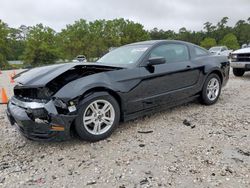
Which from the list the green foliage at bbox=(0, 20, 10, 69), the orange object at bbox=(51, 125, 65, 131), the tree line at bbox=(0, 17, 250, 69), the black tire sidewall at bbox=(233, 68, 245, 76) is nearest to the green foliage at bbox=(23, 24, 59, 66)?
the tree line at bbox=(0, 17, 250, 69)

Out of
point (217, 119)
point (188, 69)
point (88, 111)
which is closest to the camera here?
point (88, 111)

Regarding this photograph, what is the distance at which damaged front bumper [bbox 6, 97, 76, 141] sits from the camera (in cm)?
293

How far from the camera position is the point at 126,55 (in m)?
4.23

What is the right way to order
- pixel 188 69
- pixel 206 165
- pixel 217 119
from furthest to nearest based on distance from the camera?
pixel 188 69 → pixel 217 119 → pixel 206 165

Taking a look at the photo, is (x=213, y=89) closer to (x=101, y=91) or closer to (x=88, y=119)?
(x=101, y=91)

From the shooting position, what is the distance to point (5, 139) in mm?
3562

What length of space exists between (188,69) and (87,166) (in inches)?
107

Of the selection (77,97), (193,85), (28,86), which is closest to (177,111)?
(193,85)

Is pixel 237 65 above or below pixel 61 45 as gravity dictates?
below

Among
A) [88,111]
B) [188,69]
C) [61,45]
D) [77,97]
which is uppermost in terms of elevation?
[61,45]

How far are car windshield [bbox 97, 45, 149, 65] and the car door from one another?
8.2 inches

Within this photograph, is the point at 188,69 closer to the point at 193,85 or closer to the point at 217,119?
the point at 193,85

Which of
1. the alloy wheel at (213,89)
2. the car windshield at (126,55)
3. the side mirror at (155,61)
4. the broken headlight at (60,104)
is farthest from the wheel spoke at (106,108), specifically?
the alloy wheel at (213,89)

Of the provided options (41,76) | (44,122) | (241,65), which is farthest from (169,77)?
(241,65)
